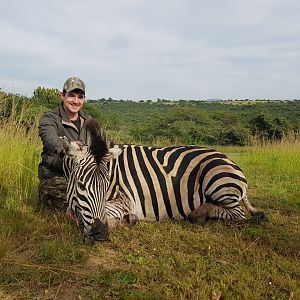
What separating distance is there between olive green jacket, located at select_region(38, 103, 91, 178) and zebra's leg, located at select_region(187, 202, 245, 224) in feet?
4.36

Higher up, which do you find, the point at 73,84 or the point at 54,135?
the point at 73,84

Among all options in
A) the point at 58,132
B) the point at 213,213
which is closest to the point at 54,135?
the point at 58,132

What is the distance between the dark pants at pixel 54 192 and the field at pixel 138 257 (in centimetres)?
13

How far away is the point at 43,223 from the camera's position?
3.38 meters

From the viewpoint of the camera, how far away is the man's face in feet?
Answer: 12.1

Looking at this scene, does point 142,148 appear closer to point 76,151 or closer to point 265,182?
point 76,151

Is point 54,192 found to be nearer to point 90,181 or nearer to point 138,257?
point 90,181

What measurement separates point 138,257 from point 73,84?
1.83 metres

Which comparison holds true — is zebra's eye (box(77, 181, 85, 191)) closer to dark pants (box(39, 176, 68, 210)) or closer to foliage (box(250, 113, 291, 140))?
dark pants (box(39, 176, 68, 210))

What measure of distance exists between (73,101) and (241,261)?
2.19 m

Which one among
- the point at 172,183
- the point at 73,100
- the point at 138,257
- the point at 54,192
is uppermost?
the point at 73,100

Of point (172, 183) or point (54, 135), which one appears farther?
point (172, 183)

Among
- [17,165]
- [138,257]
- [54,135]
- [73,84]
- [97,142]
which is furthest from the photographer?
[17,165]

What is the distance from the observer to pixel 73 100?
370cm
